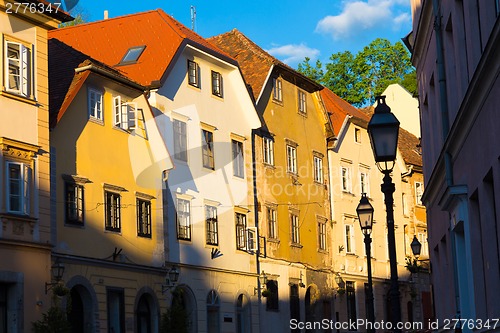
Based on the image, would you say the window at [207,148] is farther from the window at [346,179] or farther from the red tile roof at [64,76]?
the window at [346,179]

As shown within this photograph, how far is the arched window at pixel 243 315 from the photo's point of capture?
137ft

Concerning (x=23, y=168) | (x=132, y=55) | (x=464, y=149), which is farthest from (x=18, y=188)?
(x=464, y=149)

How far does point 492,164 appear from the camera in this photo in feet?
44.3

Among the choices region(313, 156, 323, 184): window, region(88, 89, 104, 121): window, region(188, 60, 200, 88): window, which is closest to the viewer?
region(88, 89, 104, 121): window

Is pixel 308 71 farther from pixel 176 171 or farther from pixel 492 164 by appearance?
pixel 492 164

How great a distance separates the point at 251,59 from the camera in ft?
158

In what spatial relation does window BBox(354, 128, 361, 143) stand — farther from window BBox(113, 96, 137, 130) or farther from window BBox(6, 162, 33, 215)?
window BBox(6, 162, 33, 215)

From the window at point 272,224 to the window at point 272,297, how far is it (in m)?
2.14

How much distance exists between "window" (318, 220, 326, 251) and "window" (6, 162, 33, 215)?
80.9ft

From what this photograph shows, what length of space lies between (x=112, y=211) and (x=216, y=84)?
10.9 m

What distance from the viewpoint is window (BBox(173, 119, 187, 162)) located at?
38156 millimetres

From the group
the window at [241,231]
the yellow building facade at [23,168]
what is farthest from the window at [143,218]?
the window at [241,231]

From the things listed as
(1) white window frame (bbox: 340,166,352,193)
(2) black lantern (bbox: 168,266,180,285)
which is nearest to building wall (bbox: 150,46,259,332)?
(2) black lantern (bbox: 168,266,180,285)

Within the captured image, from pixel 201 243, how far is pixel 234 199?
3.70 meters
